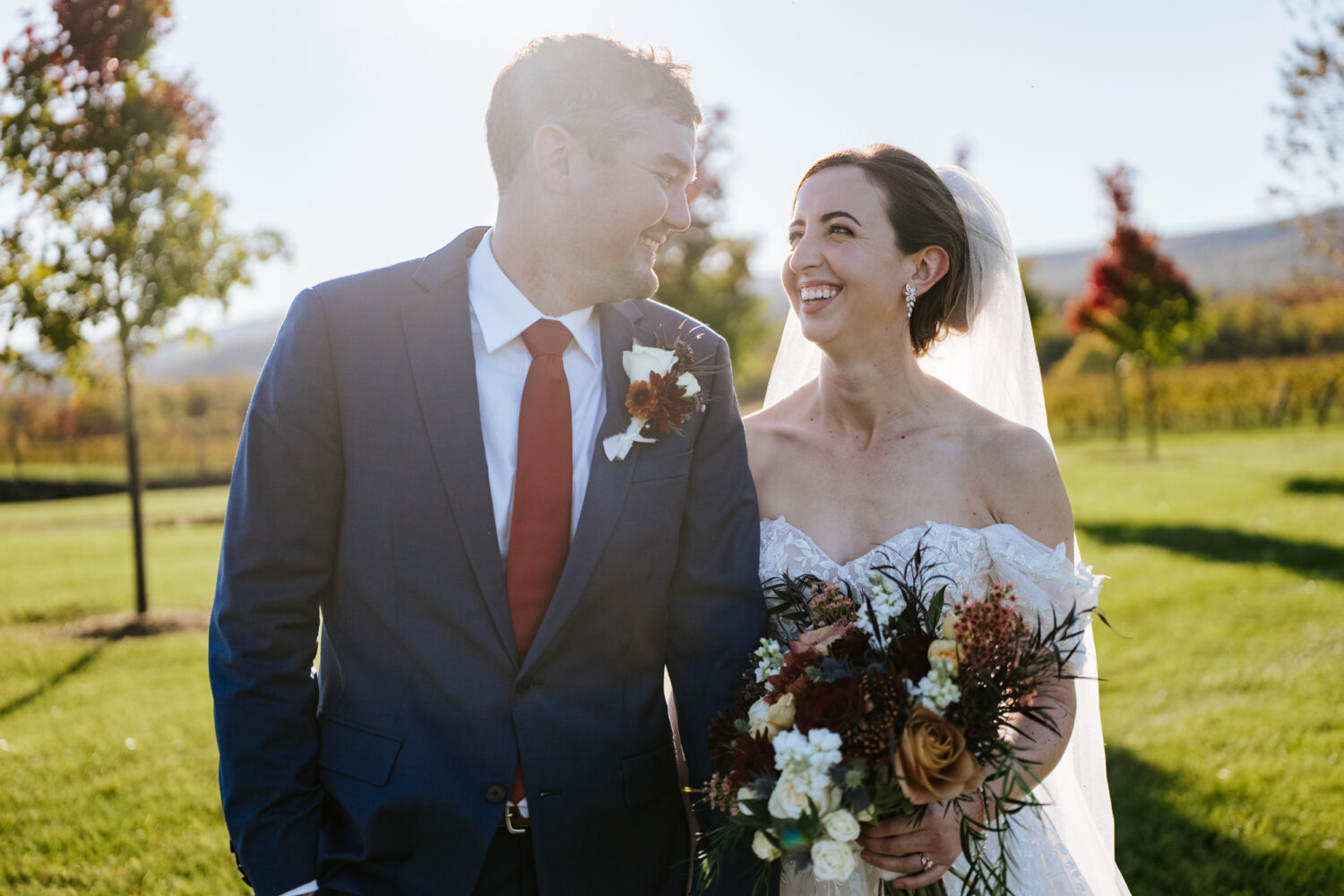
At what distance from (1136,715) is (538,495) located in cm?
614

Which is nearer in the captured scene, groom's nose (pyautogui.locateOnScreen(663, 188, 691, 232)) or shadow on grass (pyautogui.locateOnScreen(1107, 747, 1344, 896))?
groom's nose (pyautogui.locateOnScreen(663, 188, 691, 232))

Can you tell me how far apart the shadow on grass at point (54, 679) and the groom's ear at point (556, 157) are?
269 inches

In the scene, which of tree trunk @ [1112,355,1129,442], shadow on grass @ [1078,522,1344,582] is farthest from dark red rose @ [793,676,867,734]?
tree trunk @ [1112,355,1129,442]

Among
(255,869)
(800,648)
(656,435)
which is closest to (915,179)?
(656,435)

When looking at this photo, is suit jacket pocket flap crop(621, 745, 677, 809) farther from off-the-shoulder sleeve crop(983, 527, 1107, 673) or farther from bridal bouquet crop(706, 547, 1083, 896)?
off-the-shoulder sleeve crop(983, 527, 1107, 673)

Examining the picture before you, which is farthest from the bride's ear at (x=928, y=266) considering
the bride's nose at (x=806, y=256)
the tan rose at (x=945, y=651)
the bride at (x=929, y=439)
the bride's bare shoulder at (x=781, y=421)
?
the tan rose at (x=945, y=651)

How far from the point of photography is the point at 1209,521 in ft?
47.2

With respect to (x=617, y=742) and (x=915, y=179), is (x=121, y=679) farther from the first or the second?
(x=915, y=179)

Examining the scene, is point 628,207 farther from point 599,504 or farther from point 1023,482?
point 1023,482

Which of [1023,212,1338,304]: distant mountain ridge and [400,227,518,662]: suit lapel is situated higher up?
[1023,212,1338,304]: distant mountain ridge

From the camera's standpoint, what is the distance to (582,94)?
2.69 meters

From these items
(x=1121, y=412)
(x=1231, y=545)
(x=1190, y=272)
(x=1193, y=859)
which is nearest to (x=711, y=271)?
(x=1231, y=545)

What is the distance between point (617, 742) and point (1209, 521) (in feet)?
46.8

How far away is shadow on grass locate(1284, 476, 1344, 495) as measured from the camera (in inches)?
639
